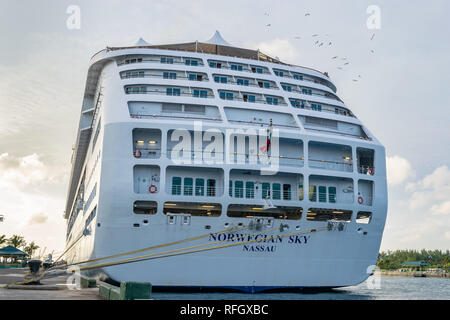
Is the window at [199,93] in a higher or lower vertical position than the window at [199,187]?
higher

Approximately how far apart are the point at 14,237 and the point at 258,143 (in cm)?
10204

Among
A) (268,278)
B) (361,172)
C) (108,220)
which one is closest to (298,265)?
(268,278)

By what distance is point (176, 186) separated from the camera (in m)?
20.6

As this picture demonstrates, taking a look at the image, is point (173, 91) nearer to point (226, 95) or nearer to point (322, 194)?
point (226, 95)

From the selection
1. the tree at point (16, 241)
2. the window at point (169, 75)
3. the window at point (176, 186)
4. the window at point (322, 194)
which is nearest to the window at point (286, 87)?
the window at point (169, 75)

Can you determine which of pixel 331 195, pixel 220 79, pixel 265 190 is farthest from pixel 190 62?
pixel 331 195

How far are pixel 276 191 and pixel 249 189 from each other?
137 cm

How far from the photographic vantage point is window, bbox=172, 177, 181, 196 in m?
20.6

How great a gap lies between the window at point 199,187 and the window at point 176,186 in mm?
746

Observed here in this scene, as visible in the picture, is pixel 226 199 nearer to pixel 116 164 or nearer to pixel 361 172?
pixel 116 164

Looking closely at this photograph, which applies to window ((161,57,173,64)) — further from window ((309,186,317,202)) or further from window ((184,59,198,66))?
window ((309,186,317,202))

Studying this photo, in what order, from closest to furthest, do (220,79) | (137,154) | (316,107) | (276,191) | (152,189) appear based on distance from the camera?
(152,189)
(137,154)
(276,191)
(220,79)
(316,107)

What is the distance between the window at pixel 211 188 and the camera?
2077 cm

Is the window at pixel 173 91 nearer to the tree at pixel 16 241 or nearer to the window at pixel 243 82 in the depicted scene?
the window at pixel 243 82
